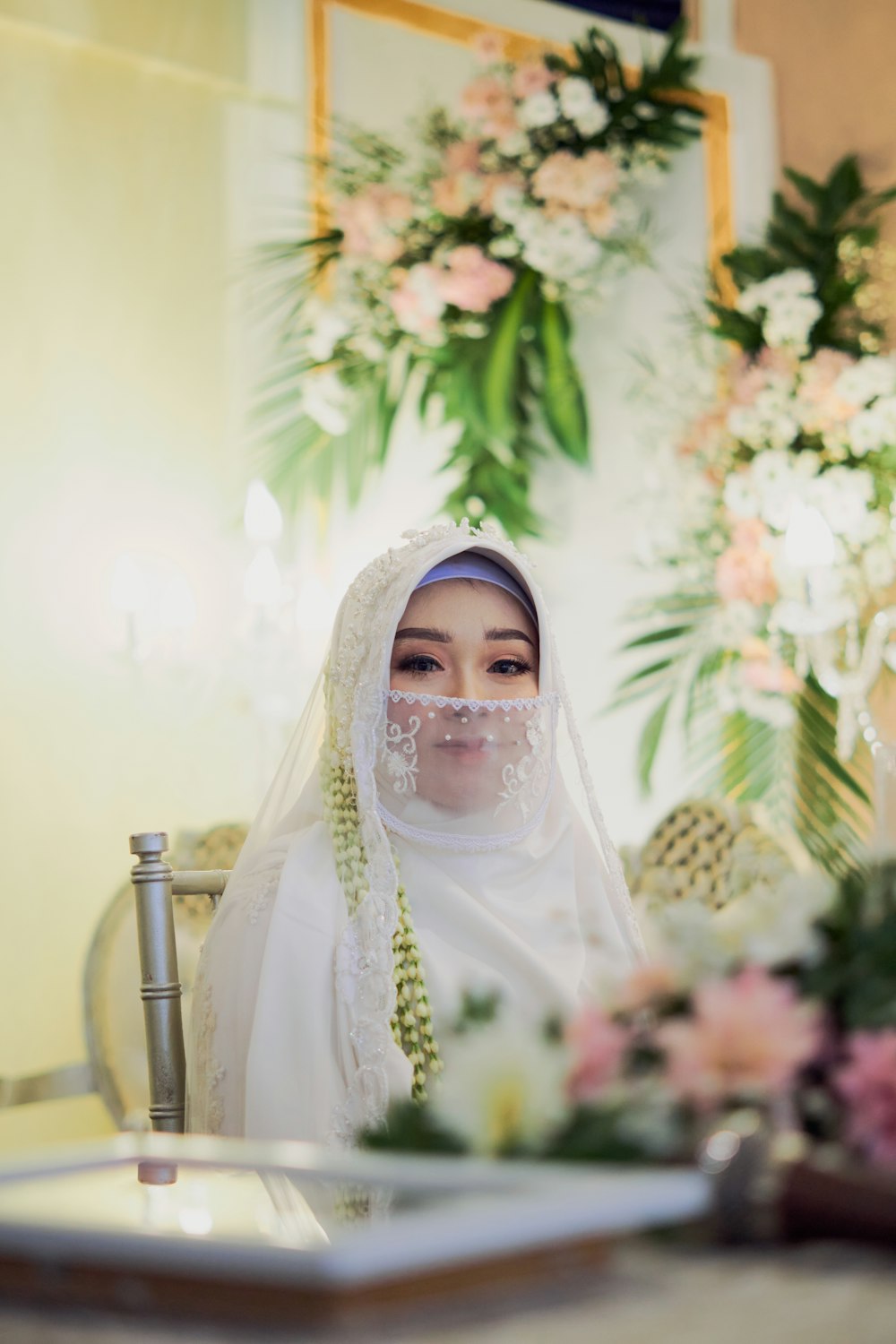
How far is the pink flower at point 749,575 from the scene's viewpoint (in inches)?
164

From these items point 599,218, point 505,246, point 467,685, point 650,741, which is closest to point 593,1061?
point 467,685

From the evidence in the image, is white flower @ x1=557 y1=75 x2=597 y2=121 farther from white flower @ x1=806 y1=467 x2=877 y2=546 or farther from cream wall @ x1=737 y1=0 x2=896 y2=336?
white flower @ x1=806 y1=467 x2=877 y2=546

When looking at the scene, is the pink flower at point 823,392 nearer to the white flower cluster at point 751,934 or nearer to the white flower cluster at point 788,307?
the white flower cluster at point 788,307

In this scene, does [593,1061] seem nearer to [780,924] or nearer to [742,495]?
[780,924]

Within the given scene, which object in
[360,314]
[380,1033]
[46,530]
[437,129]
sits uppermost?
[437,129]

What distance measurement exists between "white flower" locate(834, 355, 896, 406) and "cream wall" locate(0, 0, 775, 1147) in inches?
27.7

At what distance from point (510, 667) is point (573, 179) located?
8.39 ft

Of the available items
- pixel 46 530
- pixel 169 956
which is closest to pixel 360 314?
pixel 46 530

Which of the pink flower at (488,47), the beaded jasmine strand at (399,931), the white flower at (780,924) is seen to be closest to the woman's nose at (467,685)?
the beaded jasmine strand at (399,931)

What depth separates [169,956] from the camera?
1975 mm

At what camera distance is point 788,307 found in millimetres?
4180

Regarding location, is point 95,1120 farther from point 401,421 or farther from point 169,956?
point 169,956

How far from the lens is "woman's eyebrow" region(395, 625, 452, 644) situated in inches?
86.5

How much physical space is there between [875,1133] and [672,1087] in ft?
0.38
